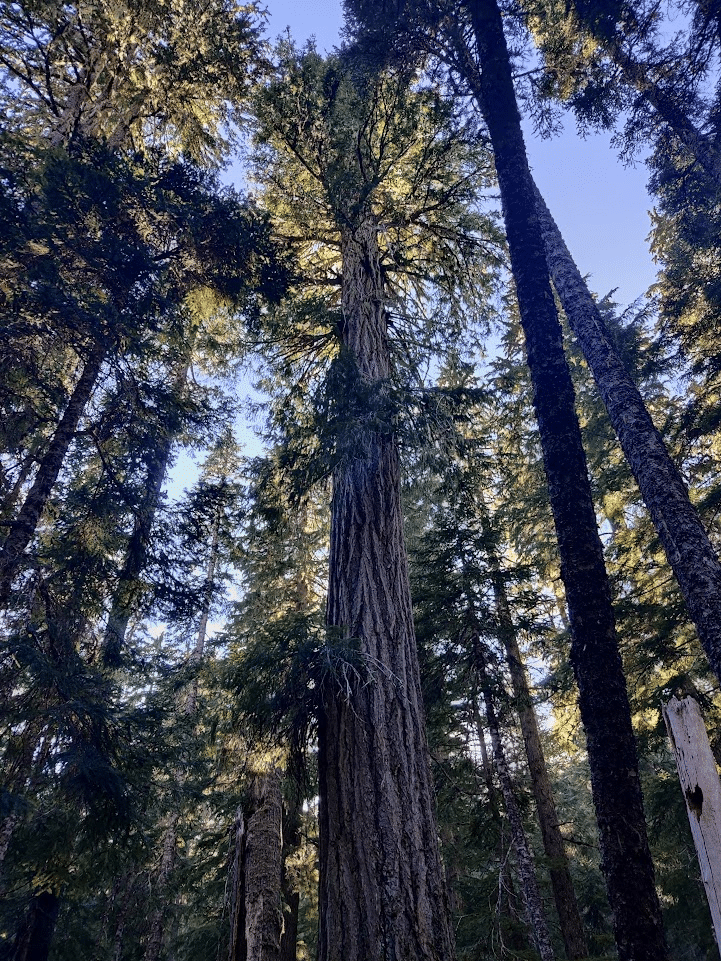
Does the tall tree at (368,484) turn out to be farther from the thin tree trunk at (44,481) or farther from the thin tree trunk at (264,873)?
the thin tree trunk at (264,873)

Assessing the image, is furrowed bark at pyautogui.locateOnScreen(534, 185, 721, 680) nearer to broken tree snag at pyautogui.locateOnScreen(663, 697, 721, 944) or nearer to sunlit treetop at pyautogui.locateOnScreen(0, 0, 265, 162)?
broken tree snag at pyautogui.locateOnScreen(663, 697, 721, 944)

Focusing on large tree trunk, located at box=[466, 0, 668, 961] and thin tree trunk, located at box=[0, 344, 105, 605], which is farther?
thin tree trunk, located at box=[0, 344, 105, 605]

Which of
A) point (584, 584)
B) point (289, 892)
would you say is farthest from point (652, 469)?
point (289, 892)

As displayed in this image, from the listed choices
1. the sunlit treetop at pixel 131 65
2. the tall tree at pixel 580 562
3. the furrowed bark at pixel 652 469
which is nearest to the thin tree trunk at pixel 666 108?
the tall tree at pixel 580 562

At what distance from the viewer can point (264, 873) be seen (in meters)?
8.56

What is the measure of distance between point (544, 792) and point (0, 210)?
1326 cm

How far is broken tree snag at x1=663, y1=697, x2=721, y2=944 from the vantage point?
260 cm

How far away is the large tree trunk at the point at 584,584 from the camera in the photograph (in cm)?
380

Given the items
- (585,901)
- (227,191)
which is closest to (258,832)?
(227,191)

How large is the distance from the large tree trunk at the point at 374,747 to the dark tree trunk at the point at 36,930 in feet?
34.9

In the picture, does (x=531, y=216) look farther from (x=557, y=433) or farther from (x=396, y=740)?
(x=396, y=740)

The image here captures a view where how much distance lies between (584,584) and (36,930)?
13.4 m

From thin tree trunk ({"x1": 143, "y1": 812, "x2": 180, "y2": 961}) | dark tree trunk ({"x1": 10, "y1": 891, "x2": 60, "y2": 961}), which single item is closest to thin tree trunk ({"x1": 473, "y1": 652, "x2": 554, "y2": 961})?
thin tree trunk ({"x1": 143, "y1": 812, "x2": 180, "y2": 961})

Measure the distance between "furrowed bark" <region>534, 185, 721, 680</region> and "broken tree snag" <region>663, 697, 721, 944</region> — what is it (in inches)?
142
